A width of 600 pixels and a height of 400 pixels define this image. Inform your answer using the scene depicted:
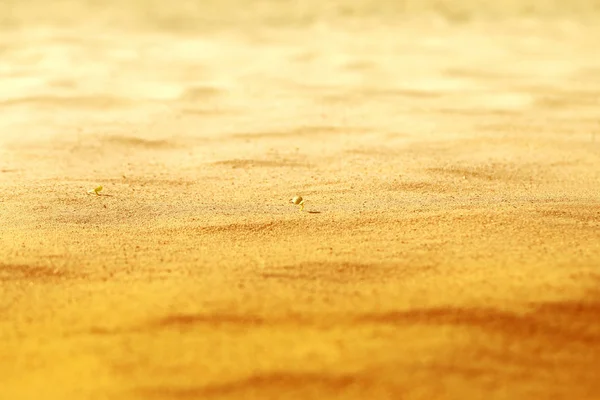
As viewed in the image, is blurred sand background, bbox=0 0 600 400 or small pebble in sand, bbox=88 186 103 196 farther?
small pebble in sand, bbox=88 186 103 196

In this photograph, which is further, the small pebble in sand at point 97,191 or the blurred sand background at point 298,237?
the small pebble in sand at point 97,191

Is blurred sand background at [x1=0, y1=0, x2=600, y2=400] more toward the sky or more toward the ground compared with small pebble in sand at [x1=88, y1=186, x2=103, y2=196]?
more toward the ground

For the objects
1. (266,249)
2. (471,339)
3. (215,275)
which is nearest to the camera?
(471,339)

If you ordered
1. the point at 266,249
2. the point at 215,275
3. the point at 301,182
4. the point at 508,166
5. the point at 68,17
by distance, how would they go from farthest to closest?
the point at 68,17 → the point at 508,166 → the point at 301,182 → the point at 266,249 → the point at 215,275

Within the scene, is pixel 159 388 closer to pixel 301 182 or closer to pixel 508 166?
pixel 301 182

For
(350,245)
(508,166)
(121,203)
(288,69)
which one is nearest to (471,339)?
(350,245)

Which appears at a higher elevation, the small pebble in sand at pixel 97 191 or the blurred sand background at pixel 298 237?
the small pebble in sand at pixel 97 191

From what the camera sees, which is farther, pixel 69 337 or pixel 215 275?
pixel 215 275

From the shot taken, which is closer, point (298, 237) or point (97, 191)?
Answer: point (298, 237)
